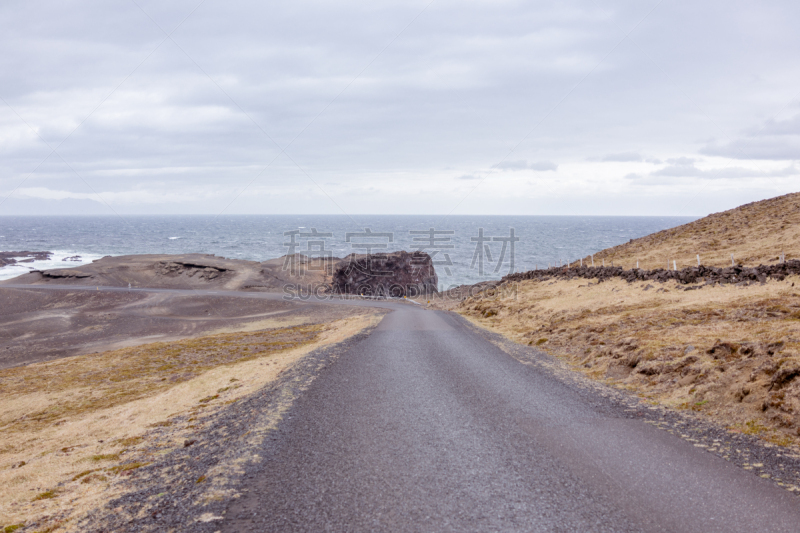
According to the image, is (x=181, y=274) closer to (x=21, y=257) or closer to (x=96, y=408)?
(x=21, y=257)

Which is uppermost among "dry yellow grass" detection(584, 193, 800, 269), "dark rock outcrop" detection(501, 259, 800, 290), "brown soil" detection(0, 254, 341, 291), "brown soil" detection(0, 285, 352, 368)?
"dry yellow grass" detection(584, 193, 800, 269)

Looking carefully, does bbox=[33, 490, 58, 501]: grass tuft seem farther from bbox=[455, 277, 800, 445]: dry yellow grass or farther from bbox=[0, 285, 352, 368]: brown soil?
bbox=[0, 285, 352, 368]: brown soil

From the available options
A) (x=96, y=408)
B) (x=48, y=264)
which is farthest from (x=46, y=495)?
(x=48, y=264)

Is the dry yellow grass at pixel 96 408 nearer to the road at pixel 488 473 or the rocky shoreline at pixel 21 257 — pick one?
the road at pixel 488 473

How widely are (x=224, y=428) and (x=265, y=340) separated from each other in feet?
61.9

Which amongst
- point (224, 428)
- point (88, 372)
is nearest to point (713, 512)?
point (224, 428)

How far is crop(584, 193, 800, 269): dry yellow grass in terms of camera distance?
30144 mm

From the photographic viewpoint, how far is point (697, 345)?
11.9 metres

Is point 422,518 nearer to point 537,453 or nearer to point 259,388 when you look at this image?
point 537,453

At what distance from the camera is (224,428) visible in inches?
336

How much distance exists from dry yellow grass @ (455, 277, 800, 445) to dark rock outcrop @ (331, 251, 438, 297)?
42924 millimetres

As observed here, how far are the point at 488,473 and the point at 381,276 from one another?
205 feet

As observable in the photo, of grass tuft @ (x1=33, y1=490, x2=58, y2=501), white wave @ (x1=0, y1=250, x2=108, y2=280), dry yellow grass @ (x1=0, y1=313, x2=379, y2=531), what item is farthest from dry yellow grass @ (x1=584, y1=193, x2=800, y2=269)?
white wave @ (x1=0, y1=250, x2=108, y2=280)

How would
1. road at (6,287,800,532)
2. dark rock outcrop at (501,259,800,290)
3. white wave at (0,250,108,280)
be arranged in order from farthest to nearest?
white wave at (0,250,108,280) < dark rock outcrop at (501,259,800,290) < road at (6,287,800,532)
